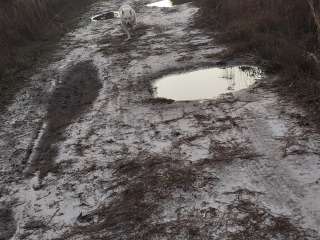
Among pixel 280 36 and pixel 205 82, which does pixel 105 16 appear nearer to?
pixel 280 36

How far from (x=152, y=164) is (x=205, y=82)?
298 centimetres

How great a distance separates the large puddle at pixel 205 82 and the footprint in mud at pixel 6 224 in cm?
349

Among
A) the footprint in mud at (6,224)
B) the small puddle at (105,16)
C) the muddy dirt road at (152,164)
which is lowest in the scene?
the footprint in mud at (6,224)

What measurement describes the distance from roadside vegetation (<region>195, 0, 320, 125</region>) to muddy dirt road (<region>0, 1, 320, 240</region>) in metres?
0.40

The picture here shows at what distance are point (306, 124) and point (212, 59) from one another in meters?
3.53

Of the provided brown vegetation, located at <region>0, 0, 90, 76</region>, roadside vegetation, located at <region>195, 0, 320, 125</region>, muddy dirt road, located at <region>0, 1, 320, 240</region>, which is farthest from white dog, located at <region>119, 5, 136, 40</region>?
muddy dirt road, located at <region>0, 1, 320, 240</region>

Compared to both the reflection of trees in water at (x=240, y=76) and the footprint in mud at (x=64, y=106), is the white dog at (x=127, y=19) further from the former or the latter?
the reflection of trees in water at (x=240, y=76)

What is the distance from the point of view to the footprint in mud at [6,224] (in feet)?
15.9

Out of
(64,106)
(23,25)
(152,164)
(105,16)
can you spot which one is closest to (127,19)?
(23,25)

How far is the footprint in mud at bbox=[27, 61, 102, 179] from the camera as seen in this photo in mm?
6246

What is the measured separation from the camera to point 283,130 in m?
5.86

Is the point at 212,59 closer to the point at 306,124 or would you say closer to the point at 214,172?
the point at 306,124

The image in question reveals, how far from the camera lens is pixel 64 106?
26.0 feet

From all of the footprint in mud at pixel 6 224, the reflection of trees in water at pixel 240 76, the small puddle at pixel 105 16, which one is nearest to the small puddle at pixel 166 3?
the small puddle at pixel 105 16
